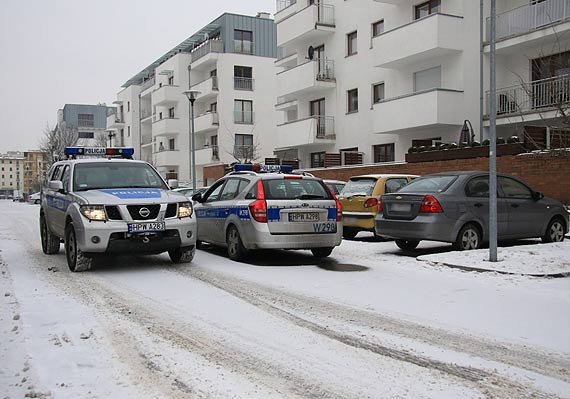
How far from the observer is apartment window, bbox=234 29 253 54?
156ft

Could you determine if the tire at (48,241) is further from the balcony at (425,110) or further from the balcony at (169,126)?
the balcony at (169,126)

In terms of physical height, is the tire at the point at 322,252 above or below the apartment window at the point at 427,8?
below

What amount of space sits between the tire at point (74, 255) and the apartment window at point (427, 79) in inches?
721

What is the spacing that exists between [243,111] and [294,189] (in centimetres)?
3827

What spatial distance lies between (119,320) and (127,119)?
6705cm

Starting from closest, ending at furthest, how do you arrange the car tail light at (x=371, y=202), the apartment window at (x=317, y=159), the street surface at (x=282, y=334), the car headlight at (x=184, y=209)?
the street surface at (x=282, y=334) < the car headlight at (x=184, y=209) < the car tail light at (x=371, y=202) < the apartment window at (x=317, y=159)

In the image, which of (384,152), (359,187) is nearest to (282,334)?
(359,187)

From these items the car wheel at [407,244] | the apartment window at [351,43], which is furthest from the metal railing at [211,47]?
the car wheel at [407,244]

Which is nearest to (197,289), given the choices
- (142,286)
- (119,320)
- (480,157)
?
(142,286)

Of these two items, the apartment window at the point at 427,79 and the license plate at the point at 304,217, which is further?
the apartment window at the point at 427,79

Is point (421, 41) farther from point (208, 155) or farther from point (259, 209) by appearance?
point (208, 155)

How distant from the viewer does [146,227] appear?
873cm

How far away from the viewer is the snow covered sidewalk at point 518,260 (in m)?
8.60

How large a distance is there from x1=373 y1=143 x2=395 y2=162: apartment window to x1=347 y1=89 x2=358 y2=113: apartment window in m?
2.80
